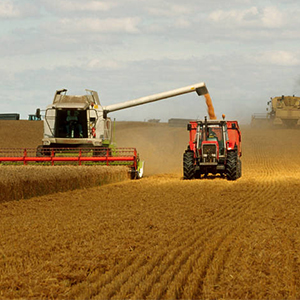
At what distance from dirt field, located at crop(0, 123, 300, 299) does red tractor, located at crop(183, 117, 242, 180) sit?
4314 millimetres

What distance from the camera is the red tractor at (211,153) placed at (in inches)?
688

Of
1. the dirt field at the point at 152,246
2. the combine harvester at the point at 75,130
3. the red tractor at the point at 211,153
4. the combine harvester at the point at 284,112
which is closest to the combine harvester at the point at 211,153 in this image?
the red tractor at the point at 211,153

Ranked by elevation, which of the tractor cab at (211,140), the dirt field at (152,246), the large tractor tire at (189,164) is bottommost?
the dirt field at (152,246)

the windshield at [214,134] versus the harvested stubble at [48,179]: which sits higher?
the windshield at [214,134]

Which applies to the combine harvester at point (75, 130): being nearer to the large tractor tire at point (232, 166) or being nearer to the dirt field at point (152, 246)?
the large tractor tire at point (232, 166)

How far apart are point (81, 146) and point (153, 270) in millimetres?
14774

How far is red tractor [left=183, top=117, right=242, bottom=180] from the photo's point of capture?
17.5m

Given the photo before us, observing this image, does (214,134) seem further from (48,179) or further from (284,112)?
(284,112)

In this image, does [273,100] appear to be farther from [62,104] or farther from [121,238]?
[121,238]

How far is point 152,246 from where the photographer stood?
6.60 metres

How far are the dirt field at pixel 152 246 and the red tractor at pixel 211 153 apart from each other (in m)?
4.31

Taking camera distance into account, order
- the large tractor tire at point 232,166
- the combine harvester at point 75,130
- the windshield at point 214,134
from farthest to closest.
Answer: the combine harvester at point 75,130
the windshield at point 214,134
the large tractor tire at point 232,166

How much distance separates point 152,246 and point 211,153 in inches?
444

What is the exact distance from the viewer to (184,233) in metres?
7.50
